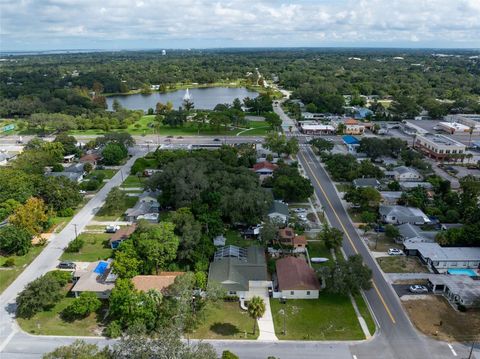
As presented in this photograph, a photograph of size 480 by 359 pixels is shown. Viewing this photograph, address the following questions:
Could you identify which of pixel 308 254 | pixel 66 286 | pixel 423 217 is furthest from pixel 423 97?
pixel 66 286

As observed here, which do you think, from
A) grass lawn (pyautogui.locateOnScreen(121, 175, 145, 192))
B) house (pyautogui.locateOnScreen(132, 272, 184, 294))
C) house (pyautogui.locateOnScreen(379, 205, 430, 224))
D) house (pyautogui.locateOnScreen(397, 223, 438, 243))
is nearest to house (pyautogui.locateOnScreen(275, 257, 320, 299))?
house (pyautogui.locateOnScreen(132, 272, 184, 294))

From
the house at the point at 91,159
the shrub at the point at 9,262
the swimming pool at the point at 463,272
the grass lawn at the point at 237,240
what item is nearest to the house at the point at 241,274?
the grass lawn at the point at 237,240

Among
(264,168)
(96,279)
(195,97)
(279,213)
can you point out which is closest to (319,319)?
(279,213)

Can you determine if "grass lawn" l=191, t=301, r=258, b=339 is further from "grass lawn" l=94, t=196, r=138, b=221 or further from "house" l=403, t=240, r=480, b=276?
"grass lawn" l=94, t=196, r=138, b=221

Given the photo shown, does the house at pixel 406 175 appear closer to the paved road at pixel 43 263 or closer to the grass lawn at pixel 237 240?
the grass lawn at pixel 237 240

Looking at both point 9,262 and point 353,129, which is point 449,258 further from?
point 353,129
